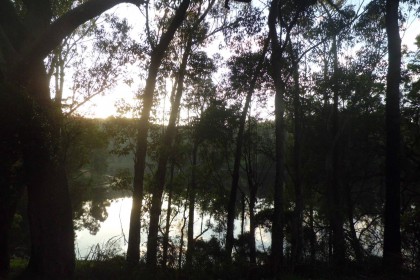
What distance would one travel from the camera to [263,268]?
803cm

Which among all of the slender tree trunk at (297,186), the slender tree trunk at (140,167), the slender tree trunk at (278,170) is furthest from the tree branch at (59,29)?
the slender tree trunk at (297,186)

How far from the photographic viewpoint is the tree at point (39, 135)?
595 centimetres

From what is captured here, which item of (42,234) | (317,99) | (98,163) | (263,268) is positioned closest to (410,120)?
(317,99)

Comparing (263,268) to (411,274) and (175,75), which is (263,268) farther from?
(175,75)

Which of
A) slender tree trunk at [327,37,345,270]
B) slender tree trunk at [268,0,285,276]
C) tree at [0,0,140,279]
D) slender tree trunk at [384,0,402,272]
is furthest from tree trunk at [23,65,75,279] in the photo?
slender tree trunk at [327,37,345,270]

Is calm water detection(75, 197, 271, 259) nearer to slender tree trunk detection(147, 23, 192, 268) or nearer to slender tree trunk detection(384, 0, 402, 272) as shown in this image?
slender tree trunk detection(147, 23, 192, 268)

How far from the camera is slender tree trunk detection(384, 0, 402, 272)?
9344 mm

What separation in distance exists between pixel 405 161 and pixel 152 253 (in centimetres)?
1323

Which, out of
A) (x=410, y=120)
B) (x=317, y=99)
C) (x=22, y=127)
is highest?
(x=317, y=99)

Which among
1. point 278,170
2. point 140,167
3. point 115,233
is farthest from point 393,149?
point 115,233

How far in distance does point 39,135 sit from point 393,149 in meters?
8.64

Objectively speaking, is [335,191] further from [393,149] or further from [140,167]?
[140,167]

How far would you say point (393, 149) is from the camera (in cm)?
971

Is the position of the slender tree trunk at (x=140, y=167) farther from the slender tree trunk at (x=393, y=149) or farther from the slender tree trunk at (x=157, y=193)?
the slender tree trunk at (x=393, y=149)
